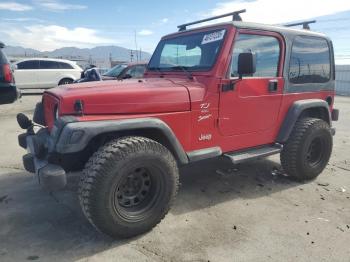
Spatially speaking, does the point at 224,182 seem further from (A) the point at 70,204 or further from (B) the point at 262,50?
(A) the point at 70,204

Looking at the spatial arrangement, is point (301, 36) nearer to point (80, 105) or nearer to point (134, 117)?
point (134, 117)

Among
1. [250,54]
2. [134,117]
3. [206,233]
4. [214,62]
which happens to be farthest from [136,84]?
[206,233]

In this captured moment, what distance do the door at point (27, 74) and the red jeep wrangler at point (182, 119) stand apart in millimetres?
12251

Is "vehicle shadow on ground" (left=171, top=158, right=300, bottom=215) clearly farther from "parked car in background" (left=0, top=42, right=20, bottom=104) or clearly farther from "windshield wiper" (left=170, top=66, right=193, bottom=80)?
"parked car in background" (left=0, top=42, right=20, bottom=104)

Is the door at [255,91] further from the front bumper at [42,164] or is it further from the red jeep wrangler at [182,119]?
the front bumper at [42,164]

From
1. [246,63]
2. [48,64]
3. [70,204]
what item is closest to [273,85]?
[246,63]

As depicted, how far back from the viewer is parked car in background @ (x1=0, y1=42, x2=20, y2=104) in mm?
7867

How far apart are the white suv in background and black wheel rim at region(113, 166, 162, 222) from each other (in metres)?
13.5

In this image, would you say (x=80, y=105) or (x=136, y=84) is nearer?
(x=80, y=105)

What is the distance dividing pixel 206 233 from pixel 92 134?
145 centimetres

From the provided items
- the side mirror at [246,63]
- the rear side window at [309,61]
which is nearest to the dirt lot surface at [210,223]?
the rear side window at [309,61]

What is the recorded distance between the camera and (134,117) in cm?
327

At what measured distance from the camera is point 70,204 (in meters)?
4.02

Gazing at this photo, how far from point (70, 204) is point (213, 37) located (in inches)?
98.7
